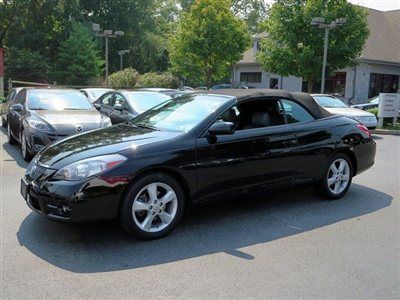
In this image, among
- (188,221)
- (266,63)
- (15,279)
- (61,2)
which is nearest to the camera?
(15,279)

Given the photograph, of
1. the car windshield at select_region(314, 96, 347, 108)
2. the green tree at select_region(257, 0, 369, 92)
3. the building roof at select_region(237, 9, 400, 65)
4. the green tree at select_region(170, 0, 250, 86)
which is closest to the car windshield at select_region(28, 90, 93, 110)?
the car windshield at select_region(314, 96, 347, 108)

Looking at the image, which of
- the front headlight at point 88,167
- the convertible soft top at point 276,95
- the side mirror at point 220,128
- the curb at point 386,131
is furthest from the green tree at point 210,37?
the front headlight at point 88,167

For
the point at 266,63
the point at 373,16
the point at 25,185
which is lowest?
the point at 25,185

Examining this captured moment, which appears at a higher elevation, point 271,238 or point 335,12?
point 335,12

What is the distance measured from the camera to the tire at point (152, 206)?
4.38 m

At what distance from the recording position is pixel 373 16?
33.7m

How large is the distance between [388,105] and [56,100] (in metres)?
12.1

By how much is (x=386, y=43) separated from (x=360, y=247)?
1182 inches

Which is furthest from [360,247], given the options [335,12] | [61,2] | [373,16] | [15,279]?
[61,2]

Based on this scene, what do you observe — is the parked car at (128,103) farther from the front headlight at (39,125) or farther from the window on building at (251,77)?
the window on building at (251,77)

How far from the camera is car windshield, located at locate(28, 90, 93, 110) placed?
9461 mm

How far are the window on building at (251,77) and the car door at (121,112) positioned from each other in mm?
25763

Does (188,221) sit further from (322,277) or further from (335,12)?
(335,12)

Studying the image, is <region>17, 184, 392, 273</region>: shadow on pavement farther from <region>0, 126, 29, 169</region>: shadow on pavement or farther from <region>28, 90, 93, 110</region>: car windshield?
<region>28, 90, 93, 110</region>: car windshield
